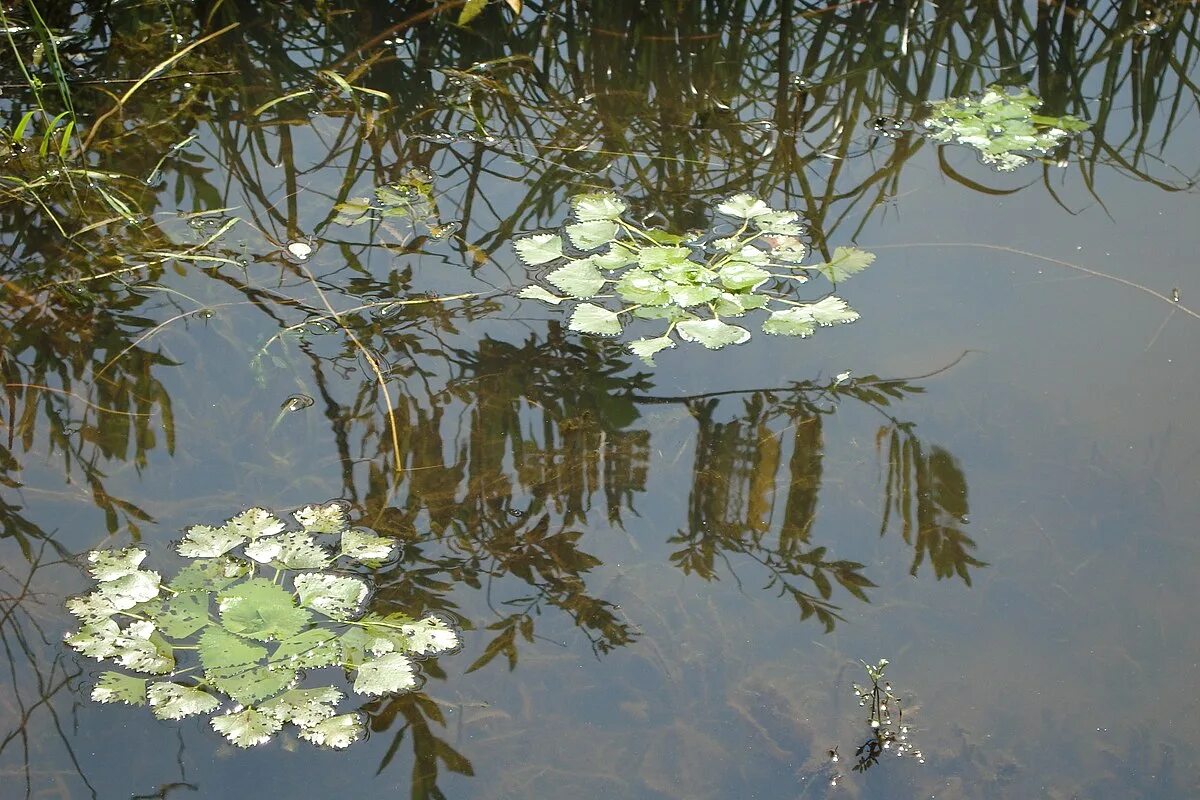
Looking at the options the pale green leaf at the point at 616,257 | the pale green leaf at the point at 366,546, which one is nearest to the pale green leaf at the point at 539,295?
the pale green leaf at the point at 616,257

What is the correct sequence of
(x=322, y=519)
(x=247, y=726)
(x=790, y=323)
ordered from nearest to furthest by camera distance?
(x=247, y=726) < (x=322, y=519) < (x=790, y=323)

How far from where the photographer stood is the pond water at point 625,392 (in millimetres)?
1933

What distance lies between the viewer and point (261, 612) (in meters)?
2.04

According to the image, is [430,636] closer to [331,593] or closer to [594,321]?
[331,593]

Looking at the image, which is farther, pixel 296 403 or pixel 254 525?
pixel 296 403

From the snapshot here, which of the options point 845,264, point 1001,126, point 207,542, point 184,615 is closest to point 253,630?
point 184,615

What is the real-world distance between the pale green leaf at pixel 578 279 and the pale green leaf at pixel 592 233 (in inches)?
3.4

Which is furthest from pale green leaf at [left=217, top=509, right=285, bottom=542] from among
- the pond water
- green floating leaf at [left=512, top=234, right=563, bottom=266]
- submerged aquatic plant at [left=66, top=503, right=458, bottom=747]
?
green floating leaf at [left=512, top=234, right=563, bottom=266]

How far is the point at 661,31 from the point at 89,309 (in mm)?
1968

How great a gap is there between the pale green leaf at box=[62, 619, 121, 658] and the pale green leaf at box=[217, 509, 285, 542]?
0.28m

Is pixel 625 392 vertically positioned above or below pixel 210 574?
above

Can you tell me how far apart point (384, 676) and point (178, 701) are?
0.35 metres

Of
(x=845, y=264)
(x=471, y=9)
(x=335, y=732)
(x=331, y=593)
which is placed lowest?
(x=335, y=732)

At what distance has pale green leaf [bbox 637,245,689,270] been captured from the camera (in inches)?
109
